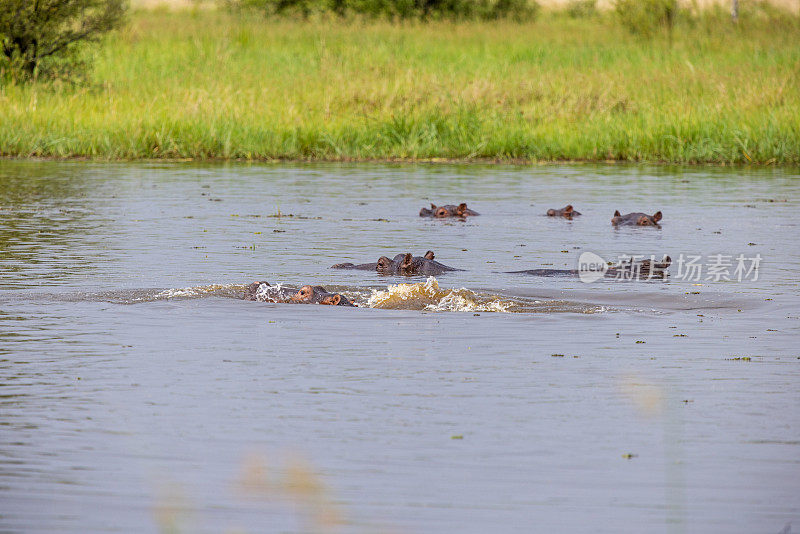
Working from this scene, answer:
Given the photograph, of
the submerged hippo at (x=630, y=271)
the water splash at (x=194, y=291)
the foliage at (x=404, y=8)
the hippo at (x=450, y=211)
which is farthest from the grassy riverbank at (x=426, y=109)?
the water splash at (x=194, y=291)

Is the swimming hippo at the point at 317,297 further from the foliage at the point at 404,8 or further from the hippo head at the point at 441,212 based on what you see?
the foliage at the point at 404,8

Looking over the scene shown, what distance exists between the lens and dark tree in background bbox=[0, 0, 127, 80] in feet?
81.3

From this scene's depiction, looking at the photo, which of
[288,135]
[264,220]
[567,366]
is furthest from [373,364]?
[288,135]

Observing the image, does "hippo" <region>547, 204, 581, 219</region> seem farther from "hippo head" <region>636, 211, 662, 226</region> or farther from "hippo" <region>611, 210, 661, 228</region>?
"hippo head" <region>636, 211, 662, 226</region>

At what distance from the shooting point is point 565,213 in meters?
14.7

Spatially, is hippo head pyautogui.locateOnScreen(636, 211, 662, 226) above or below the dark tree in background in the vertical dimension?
below

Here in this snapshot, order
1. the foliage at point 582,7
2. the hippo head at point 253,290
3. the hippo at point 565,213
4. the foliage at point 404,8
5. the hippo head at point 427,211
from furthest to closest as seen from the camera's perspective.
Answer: the foliage at point 582,7 < the foliage at point 404,8 < the hippo head at point 427,211 < the hippo at point 565,213 < the hippo head at point 253,290

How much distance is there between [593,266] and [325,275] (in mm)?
2111

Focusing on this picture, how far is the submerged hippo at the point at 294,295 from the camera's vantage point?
29.2 ft

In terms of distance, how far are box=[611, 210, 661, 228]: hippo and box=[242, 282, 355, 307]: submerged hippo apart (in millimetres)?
5387

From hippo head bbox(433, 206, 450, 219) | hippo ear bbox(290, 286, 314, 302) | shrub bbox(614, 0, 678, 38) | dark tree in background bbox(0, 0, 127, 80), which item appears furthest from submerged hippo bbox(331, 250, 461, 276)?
shrub bbox(614, 0, 678, 38)

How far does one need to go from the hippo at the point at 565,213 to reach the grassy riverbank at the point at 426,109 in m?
6.37

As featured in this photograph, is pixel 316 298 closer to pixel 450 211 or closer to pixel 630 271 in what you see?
pixel 630 271

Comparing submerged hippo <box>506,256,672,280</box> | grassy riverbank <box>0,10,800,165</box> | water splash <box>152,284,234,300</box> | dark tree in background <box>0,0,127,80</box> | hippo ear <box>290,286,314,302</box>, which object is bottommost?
submerged hippo <box>506,256,672,280</box>
